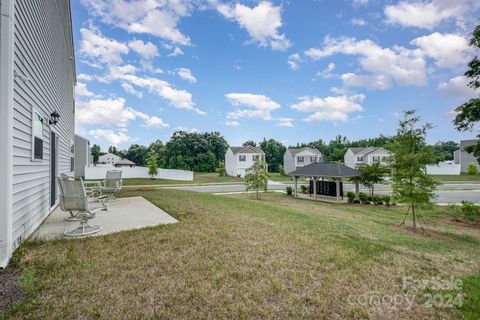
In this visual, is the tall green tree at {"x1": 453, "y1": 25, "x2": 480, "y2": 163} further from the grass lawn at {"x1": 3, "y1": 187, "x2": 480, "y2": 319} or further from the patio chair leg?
the patio chair leg

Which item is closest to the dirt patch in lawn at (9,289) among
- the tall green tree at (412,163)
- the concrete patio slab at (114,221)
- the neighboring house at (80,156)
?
the concrete patio slab at (114,221)

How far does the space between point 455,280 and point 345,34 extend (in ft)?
49.3

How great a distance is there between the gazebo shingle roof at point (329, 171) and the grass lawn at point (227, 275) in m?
12.0

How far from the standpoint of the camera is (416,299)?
2.71 m

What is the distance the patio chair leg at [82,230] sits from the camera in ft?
14.4

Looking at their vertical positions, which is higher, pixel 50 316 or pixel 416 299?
pixel 50 316

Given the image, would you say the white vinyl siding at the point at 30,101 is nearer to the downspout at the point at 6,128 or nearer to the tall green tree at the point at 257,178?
the downspout at the point at 6,128

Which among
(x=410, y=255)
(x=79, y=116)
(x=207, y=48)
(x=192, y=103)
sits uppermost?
(x=207, y=48)

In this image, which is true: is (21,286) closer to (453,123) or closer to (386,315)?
(386,315)

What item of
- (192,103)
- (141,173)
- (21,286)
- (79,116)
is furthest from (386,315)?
(141,173)

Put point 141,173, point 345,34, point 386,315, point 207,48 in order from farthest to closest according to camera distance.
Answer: point 141,173, point 207,48, point 345,34, point 386,315

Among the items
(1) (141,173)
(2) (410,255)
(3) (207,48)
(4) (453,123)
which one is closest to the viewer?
(2) (410,255)

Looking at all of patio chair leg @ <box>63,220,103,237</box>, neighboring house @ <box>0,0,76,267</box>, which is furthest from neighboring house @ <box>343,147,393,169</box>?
neighboring house @ <box>0,0,76,267</box>

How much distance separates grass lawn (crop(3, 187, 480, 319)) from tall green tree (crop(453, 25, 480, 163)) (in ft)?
28.8
